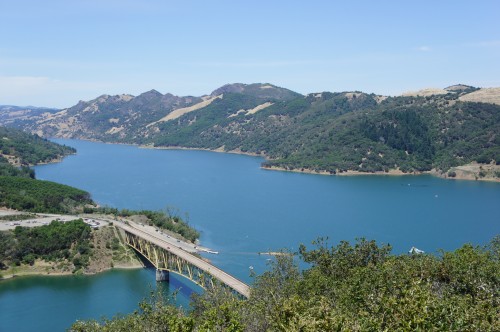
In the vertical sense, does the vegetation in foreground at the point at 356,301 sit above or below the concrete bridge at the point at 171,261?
above

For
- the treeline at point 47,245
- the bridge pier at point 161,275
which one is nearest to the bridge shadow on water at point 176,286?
the bridge pier at point 161,275

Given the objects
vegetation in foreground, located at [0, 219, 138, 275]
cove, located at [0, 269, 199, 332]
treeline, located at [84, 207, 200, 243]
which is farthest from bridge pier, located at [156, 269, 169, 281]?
treeline, located at [84, 207, 200, 243]

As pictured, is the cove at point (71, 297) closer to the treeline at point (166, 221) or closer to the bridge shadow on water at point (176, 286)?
the bridge shadow on water at point (176, 286)

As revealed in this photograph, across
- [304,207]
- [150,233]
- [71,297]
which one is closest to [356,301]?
[71,297]

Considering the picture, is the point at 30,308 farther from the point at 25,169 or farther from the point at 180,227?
the point at 25,169

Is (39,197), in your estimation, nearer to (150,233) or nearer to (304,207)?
(150,233)

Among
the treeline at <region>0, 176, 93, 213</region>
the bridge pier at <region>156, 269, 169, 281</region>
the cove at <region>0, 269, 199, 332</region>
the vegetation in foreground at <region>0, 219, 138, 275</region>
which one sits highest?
the treeline at <region>0, 176, 93, 213</region>

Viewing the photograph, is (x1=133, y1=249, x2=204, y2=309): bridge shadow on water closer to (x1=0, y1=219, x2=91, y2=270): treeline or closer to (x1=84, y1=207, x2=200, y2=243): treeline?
(x1=0, y1=219, x2=91, y2=270): treeline

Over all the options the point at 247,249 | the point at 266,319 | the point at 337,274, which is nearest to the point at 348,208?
the point at 247,249
